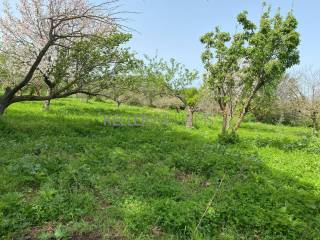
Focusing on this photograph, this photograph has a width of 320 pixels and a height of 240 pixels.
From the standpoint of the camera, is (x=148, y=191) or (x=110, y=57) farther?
(x=110, y=57)

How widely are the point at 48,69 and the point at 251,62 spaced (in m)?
9.34

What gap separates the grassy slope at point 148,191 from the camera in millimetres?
5363

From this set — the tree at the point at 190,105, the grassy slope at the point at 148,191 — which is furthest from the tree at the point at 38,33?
the tree at the point at 190,105

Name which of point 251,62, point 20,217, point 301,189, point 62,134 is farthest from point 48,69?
point 301,189

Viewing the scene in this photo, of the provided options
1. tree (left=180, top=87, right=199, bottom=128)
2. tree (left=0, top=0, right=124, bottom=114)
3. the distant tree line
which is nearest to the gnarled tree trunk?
tree (left=180, top=87, right=199, bottom=128)

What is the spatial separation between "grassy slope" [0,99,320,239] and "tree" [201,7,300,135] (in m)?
4.15

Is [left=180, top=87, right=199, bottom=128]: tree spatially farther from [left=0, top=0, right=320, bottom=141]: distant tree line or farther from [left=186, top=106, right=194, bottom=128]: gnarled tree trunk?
[left=0, top=0, right=320, bottom=141]: distant tree line

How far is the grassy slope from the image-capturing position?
5.36 meters

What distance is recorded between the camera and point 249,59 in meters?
14.3

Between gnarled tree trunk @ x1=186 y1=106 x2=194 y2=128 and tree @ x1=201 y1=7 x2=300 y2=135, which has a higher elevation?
tree @ x1=201 y1=7 x2=300 y2=135

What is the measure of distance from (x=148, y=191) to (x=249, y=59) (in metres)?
9.77

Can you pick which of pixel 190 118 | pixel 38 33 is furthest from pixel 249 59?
pixel 38 33

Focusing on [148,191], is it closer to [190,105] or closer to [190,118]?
[190,118]

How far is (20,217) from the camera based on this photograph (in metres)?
5.26
